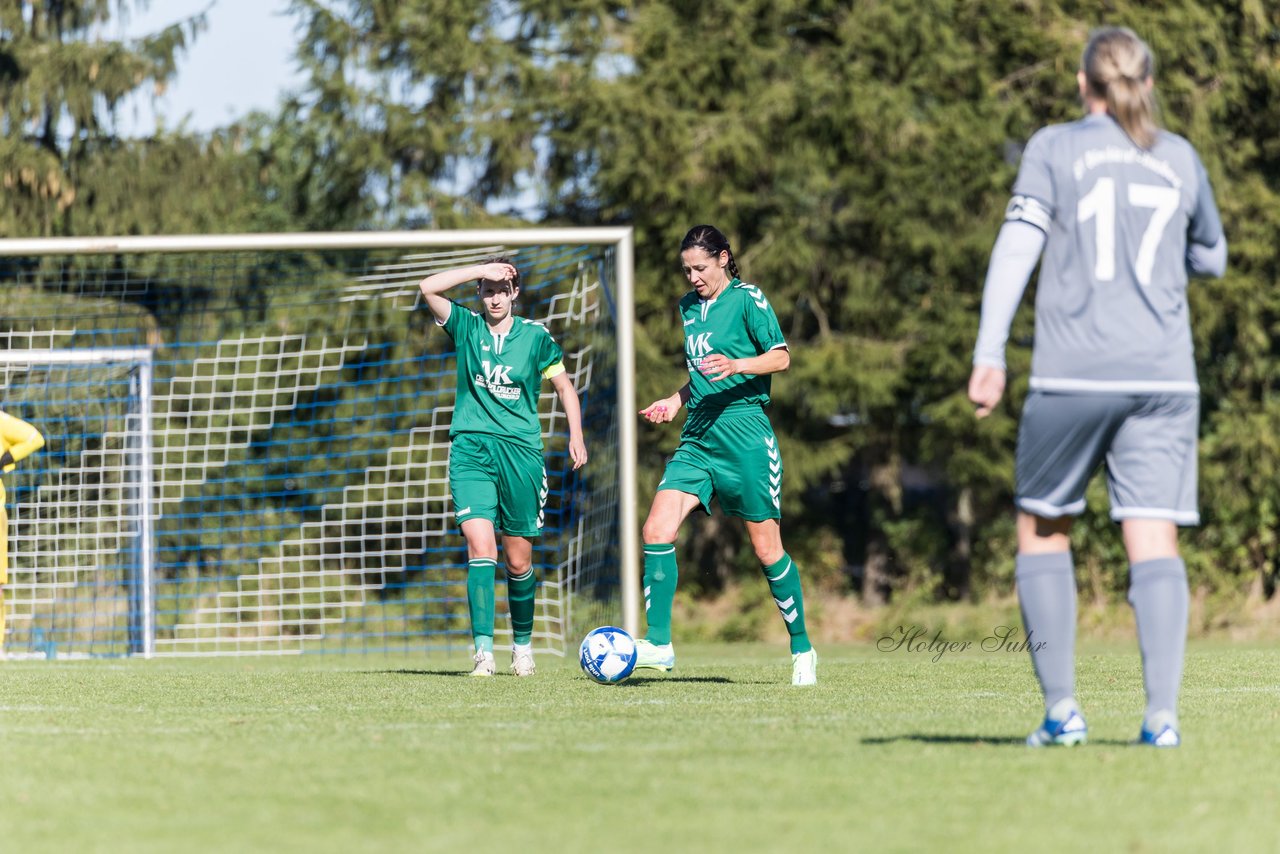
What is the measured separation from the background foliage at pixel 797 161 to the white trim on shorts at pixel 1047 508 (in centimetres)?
1379

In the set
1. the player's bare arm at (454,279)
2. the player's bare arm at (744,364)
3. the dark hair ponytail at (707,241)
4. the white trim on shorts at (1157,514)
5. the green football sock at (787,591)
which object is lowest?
the green football sock at (787,591)

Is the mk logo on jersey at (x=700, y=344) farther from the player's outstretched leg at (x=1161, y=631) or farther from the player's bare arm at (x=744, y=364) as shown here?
the player's outstretched leg at (x=1161, y=631)

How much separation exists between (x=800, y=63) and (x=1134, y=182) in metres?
15.4

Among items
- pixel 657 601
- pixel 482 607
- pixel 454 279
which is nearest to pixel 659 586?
pixel 657 601

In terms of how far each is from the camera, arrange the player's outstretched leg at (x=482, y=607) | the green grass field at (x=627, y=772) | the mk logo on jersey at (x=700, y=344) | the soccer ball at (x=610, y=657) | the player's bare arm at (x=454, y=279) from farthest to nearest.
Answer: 1. the player's outstretched leg at (x=482, y=607)
2. the player's bare arm at (x=454, y=279)
3. the mk logo on jersey at (x=700, y=344)
4. the soccer ball at (x=610, y=657)
5. the green grass field at (x=627, y=772)

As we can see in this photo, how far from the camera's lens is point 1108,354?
15.1 feet

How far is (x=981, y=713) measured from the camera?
5.88 meters

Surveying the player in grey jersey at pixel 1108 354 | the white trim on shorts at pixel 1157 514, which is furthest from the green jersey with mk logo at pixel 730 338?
the white trim on shorts at pixel 1157 514

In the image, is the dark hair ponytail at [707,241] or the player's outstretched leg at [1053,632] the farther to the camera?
the dark hair ponytail at [707,241]

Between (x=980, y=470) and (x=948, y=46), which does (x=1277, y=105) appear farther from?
(x=980, y=470)

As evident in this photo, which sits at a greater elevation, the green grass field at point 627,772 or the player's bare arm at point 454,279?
the player's bare arm at point 454,279

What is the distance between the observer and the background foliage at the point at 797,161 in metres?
19.1

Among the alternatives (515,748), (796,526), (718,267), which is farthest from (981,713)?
(796,526)

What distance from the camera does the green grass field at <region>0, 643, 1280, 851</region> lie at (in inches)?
137
